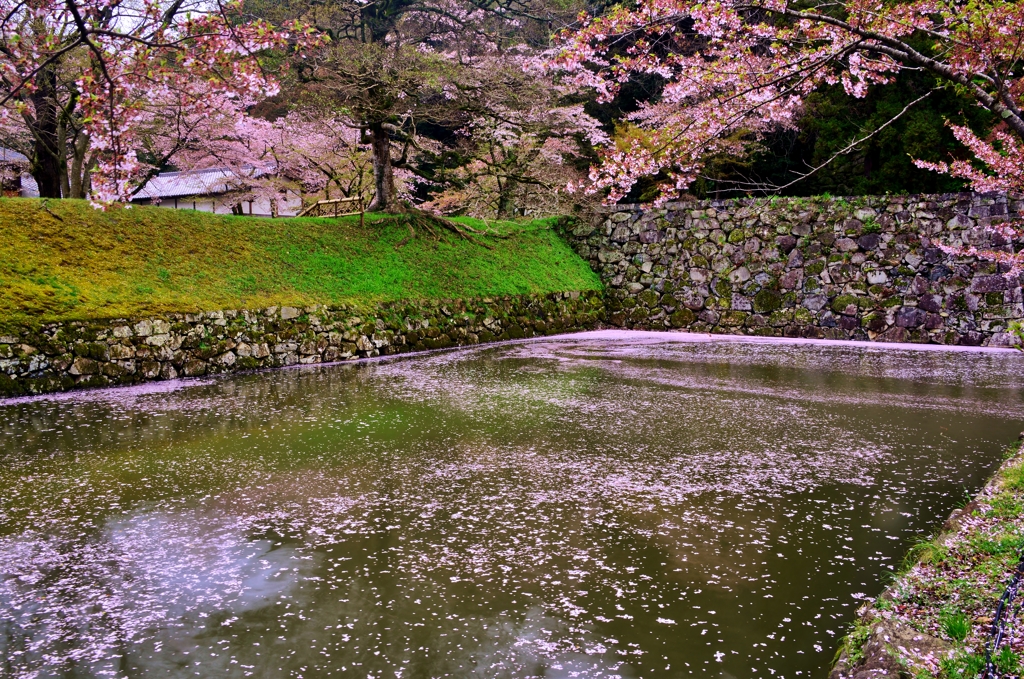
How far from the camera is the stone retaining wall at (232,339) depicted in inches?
301

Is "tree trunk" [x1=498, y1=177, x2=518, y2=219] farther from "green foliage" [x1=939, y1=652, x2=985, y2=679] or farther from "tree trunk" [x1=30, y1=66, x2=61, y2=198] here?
Result: "green foliage" [x1=939, y1=652, x2=985, y2=679]

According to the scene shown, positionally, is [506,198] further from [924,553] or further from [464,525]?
[924,553]

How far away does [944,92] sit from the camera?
13867 mm

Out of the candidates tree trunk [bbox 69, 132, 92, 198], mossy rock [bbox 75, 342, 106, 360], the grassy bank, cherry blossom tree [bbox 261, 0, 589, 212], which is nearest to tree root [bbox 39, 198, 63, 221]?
the grassy bank

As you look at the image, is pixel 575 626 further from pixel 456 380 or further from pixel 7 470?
pixel 456 380

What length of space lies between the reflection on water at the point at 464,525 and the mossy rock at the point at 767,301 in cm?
641

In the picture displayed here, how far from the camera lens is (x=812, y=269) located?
13.7 m

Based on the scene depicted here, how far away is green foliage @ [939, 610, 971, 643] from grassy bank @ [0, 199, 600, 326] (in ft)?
27.8

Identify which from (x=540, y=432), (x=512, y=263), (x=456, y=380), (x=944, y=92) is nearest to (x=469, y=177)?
(x=512, y=263)

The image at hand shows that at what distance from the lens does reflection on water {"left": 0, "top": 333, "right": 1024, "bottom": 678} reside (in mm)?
2639

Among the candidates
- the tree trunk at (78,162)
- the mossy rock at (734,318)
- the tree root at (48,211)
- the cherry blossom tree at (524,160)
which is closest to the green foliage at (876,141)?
the mossy rock at (734,318)

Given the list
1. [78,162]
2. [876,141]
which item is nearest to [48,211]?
[78,162]

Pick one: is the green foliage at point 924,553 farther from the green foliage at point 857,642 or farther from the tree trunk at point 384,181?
the tree trunk at point 384,181

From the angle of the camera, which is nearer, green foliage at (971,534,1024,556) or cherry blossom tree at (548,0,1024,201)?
green foliage at (971,534,1024,556)
